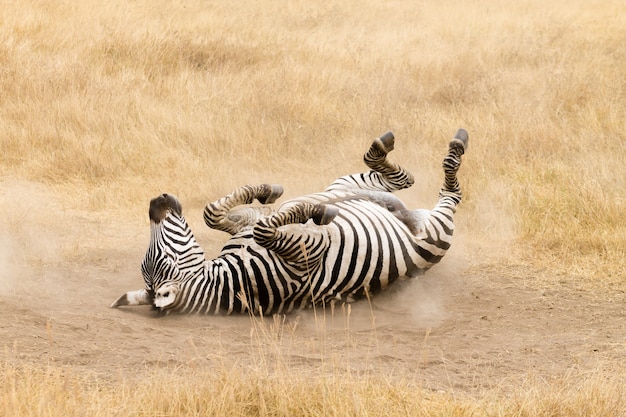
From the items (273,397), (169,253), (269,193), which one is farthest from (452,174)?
(273,397)

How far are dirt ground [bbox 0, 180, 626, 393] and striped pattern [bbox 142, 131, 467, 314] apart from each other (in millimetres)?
143

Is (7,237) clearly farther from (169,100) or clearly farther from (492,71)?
(492,71)

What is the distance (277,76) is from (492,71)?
279 centimetres

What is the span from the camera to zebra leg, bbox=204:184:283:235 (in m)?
5.73

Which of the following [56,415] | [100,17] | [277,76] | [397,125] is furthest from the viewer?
[100,17]

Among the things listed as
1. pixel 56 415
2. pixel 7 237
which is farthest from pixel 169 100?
pixel 56 415

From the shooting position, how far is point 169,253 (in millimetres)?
5332

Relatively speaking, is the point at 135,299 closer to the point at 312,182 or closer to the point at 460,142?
the point at 460,142

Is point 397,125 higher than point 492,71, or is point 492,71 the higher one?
point 492,71

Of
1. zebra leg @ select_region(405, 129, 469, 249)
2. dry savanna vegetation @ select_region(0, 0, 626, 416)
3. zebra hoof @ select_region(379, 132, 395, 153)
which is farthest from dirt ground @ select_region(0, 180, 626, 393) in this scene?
zebra hoof @ select_region(379, 132, 395, 153)

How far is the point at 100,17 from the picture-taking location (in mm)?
12367

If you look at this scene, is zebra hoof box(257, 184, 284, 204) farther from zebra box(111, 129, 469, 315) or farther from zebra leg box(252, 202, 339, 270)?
zebra leg box(252, 202, 339, 270)

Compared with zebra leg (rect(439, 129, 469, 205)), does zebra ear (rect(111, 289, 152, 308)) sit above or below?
below

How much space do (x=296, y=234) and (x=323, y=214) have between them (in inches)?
9.6
